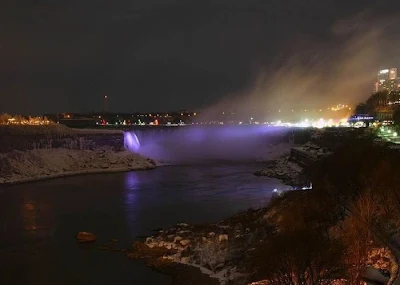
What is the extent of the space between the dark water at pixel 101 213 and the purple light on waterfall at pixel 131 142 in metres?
14.8

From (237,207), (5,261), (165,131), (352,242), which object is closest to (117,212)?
(237,207)

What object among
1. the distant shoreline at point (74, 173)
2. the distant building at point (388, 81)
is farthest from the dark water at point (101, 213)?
the distant building at point (388, 81)

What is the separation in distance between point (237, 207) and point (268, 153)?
3377cm

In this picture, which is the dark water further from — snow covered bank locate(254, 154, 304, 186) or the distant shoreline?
the distant shoreline

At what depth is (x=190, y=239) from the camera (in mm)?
15594

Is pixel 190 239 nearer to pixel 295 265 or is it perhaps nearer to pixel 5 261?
pixel 5 261

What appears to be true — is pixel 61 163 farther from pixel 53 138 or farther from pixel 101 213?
pixel 101 213

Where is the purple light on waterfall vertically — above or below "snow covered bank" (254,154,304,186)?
above

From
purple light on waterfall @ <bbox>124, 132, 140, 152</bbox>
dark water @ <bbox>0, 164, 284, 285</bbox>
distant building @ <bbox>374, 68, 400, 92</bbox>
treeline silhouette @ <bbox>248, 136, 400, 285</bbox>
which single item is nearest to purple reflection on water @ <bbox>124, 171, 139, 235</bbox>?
dark water @ <bbox>0, 164, 284, 285</bbox>

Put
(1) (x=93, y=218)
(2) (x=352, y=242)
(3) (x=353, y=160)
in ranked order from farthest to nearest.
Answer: (1) (x=93, y=218) → (3) (x=353, y=160) → (2) (x=352, y=242)

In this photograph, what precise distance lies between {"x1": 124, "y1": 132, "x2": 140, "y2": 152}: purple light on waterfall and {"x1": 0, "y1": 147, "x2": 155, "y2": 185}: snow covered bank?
272 inches

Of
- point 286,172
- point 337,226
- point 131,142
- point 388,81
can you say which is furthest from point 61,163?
point 388,81

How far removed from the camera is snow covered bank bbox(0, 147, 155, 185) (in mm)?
35672

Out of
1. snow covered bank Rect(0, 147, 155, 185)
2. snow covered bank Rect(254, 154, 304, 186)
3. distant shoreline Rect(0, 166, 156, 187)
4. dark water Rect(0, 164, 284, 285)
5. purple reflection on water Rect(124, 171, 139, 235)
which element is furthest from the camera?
snow covered bank Rect(0, 147, 155, 185)
